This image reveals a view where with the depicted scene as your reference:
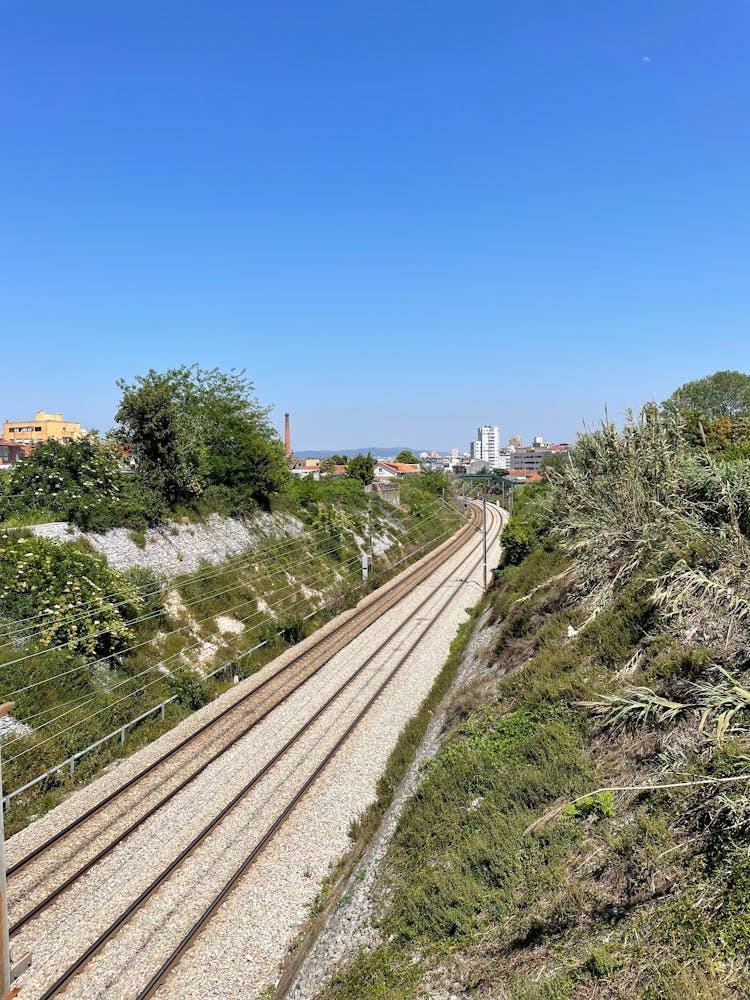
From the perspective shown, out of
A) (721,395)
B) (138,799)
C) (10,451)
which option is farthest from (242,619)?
(721,395)

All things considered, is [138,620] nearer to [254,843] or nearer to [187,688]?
[187,688]

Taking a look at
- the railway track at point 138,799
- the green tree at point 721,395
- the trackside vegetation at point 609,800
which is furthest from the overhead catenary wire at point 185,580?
the green tree at point 721,395

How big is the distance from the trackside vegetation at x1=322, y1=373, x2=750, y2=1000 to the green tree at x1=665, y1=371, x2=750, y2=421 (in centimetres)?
5570

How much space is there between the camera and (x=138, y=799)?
1427cm

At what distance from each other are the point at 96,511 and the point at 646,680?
72.9 ft

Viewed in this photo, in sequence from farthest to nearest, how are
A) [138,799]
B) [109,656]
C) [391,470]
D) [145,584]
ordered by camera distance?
1. [391,470]
2. [145,584]
3. [109,656]
4. [138,799]

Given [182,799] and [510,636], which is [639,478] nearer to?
[510,636]

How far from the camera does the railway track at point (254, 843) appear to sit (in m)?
9.56

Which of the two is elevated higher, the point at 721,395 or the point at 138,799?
the point at 721,395

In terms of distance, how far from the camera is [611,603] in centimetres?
1318

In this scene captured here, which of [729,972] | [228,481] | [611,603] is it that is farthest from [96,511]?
[729,972]

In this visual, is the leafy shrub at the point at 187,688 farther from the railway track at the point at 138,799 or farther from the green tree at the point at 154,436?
the green tree at the point at 154,436

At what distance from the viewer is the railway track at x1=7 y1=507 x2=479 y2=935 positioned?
11.3 meters

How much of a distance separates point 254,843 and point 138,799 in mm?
3638
